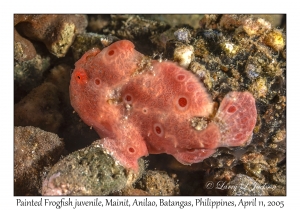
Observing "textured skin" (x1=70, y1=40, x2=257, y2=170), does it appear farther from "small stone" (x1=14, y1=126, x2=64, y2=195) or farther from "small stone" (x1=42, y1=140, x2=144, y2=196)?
"small stone" (x1=14, y1=126, x2=64, y2=195)

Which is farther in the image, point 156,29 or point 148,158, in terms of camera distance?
point 156,29

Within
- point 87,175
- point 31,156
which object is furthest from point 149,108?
point 31,156

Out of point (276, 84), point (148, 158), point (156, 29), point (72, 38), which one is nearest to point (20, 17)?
point (72, 38)

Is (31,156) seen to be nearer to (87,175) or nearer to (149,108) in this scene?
(87,175)

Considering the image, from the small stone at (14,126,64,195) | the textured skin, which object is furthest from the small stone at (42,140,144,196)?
the small stone at (14,126,64,195)

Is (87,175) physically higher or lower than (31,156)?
lower

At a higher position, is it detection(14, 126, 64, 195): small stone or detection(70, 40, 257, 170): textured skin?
detection(70, 40, 257, 170): textured skin

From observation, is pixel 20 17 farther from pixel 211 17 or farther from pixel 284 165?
pixel 284 165

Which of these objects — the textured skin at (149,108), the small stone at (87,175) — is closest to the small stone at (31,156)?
the small stone at (87,175)
